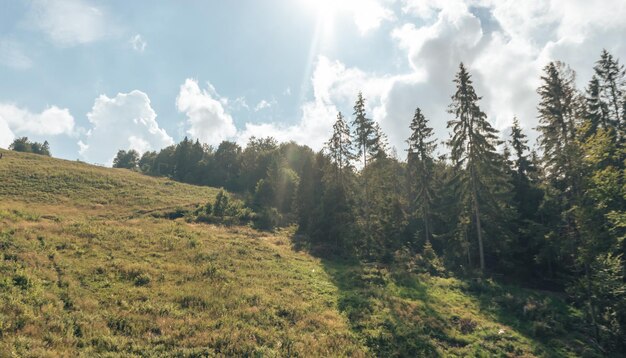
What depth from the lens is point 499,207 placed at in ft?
116

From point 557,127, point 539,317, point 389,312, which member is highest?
point 557,127

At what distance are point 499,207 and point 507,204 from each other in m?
4.47

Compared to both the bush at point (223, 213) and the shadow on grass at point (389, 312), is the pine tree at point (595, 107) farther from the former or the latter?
the bush at point (223, 213)

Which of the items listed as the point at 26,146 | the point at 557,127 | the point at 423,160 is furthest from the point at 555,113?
the point at 26,146

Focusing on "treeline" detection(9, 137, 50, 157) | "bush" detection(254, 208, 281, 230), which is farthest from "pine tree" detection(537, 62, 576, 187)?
"treeline" detection(9, 137, 50, 157)

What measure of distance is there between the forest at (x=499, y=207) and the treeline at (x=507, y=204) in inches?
4.4

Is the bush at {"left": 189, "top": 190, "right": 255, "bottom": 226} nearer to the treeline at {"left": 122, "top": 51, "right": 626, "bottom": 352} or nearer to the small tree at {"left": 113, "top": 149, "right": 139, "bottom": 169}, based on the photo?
the treeline at {"left": 122, "top": 51, "right": 626, "bottom": 352}

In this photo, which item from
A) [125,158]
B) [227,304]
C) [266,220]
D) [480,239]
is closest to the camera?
[227,304]

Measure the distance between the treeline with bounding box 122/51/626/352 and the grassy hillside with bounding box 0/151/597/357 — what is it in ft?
14.2

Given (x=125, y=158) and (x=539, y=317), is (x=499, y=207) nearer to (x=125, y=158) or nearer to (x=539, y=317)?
(x=539, y=317)

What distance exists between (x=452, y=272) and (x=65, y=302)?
30215 millimetres

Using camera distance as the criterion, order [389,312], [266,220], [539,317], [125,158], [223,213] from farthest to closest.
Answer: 1. [125,158]
2. [223,213]
3. [266,220]
4. [539,317]
5. [389,312]

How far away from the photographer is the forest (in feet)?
65.9

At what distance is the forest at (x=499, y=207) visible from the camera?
65.9 ft
